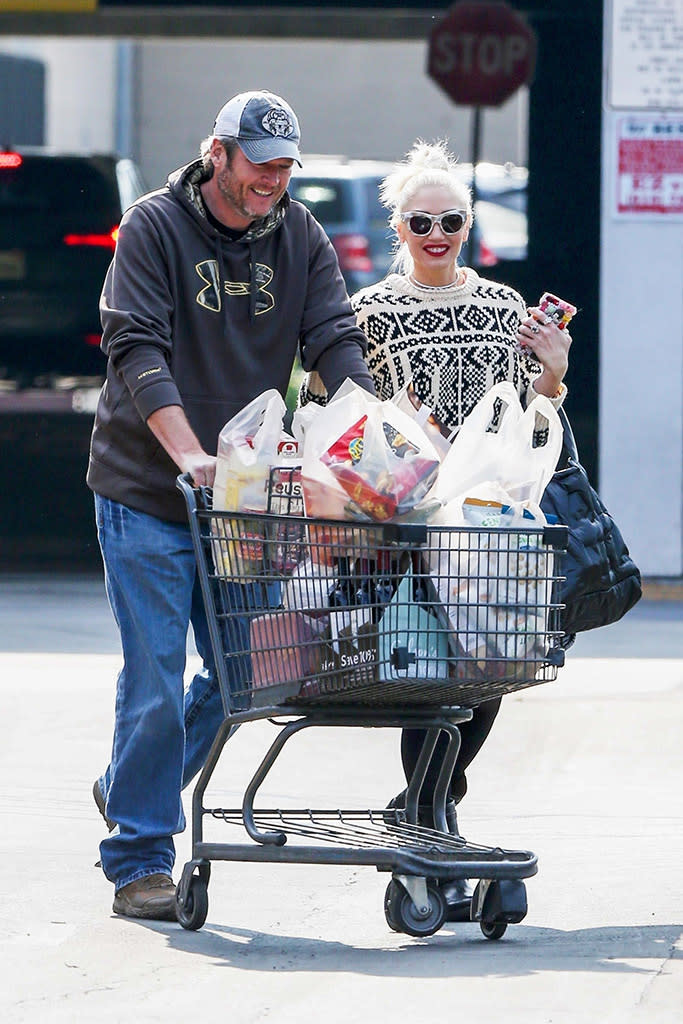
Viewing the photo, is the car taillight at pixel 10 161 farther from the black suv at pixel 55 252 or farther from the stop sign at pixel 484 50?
the stop sign at pixel 484 50

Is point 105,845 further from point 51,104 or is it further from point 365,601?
point 51,104

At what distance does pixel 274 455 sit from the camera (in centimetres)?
428

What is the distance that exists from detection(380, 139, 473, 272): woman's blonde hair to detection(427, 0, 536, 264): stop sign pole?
13.7 feet

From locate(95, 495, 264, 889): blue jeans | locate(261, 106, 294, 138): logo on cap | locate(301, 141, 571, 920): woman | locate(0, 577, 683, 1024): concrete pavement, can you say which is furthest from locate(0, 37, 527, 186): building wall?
locate(95, 495, 264, 889): blue jeans

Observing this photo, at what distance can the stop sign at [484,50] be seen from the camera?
30.6ft

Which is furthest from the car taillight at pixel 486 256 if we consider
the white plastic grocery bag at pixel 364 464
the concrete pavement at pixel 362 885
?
the white plastic grocery bag at pixel 364 464

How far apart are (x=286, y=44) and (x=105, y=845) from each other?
568 cm

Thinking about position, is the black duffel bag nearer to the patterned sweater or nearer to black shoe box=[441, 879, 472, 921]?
the patterned sweater

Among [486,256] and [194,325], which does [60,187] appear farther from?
[194,325]

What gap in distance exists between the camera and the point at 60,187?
31.6 ft

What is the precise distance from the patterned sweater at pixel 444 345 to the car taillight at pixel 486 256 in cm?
441

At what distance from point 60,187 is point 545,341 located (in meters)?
5.25

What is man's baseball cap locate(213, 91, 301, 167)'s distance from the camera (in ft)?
14.8

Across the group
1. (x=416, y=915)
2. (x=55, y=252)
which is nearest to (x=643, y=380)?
(x=55, y=252)
